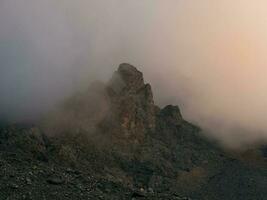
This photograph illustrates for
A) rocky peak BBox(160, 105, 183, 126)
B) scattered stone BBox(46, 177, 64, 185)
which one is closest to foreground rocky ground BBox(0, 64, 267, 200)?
rocky peak BBox(160, 105, 183, 126)

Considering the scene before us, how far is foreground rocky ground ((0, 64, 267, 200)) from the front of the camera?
83062 millimetres

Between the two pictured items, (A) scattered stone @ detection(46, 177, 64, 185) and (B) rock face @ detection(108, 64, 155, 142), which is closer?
(A) scattered stone @ detection(46, 177, 64, 185)

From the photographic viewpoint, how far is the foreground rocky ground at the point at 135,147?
83.1 metres

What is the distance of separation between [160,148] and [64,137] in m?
19.2

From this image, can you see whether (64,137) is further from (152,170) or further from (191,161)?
(191,161)

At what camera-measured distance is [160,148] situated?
101m

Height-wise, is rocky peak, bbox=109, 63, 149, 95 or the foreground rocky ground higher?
rocky peak, bbox=109, 63, 149, 95

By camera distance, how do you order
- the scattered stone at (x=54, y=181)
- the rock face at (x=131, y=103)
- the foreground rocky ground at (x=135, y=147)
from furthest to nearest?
the rock face at (x=131, y=103) < the foreground rocky ground at (x=135, y=147) < the scattered stone at (x=54, y=181)

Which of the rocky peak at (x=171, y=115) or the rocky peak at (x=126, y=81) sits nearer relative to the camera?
the rocky peak at (x=126, y=81)

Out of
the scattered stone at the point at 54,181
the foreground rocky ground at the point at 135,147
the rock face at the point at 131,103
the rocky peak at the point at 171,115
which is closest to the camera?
the scattered stone at the point at 54,181

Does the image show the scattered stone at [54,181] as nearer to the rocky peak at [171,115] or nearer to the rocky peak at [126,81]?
the rocky peak at [126,81]

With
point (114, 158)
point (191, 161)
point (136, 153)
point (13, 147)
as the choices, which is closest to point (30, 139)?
point (13, 147)

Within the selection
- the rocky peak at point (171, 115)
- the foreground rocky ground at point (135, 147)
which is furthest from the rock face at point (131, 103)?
the rocky peak at point (171, 115)

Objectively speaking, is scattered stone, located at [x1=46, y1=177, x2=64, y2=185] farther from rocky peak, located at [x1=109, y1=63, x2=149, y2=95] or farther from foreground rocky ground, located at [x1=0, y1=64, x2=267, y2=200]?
rocky peak, located at [x1=109, y1=63, x2=149, y2=95]
